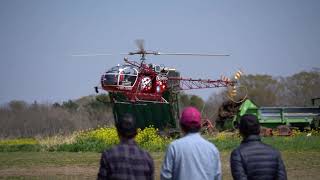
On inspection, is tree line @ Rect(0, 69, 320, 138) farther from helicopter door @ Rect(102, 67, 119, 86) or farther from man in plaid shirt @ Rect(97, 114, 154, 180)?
man in plaid shirt @ Rect(97, 114, 154, 180)

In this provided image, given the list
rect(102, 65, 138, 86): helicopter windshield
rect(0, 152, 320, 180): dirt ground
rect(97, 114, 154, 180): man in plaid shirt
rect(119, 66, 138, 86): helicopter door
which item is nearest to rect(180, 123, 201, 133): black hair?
rect(97, 114, 154, 180): man in plaid shirt

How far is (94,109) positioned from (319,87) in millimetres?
26885

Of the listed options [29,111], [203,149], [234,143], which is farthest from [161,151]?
[29,111]

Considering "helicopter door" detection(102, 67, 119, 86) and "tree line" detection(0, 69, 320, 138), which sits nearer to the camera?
"helicopter door" detection(102, 67, 119, 86)

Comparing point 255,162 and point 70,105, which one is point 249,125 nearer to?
point 255,162

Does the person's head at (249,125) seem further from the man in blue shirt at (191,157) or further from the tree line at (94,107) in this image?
the tree line at (94,107)

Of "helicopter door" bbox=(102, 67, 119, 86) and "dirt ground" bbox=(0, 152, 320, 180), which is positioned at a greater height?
"helicopter door" bbox=(102, 67, 119, 86)

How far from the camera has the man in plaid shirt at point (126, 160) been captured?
593 cm

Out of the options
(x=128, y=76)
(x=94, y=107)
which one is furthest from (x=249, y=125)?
(x=94, y=107)

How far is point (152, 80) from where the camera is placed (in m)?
33.6

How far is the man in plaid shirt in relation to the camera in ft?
19.5

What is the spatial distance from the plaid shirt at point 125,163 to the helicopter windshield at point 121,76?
84.2 ft

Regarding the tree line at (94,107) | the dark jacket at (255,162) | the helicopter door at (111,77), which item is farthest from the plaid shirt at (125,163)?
the tree line at (94,107)

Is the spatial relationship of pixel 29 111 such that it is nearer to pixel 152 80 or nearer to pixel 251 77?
pixel 251 77
